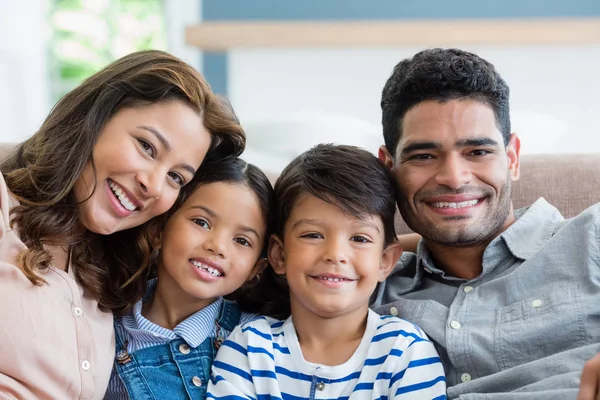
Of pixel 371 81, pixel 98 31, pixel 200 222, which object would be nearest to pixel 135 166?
pixel 200 222

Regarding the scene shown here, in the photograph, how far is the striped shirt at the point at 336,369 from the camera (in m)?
1.44

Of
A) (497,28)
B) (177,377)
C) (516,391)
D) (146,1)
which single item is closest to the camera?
(516,391)

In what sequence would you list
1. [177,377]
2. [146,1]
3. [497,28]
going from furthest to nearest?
1. [146,1]
2. [497,28]
3. [177,377]

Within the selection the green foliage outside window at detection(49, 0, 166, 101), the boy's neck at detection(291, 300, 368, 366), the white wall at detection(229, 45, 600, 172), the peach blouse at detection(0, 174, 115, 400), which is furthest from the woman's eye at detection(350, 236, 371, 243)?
the green foliage outside window at detection(49, 0, 166, 101)

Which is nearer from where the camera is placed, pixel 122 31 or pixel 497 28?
pixel 497 28

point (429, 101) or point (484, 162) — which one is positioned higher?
point (429, 101)

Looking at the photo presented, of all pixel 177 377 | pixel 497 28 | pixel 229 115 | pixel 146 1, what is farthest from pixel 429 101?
pixel 146 1

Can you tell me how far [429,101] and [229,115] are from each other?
1.37ft

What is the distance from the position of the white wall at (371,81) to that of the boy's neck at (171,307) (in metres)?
2.47

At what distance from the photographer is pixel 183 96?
1602mm

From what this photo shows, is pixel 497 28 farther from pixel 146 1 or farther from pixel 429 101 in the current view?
pixel 429 101

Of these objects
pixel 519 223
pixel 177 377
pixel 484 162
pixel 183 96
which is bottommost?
pixel 177 377

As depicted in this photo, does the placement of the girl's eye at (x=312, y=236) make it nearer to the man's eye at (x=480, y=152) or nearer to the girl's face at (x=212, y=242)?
the girl's face at (x=212, y=242)

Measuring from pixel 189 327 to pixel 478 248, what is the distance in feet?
2.06
